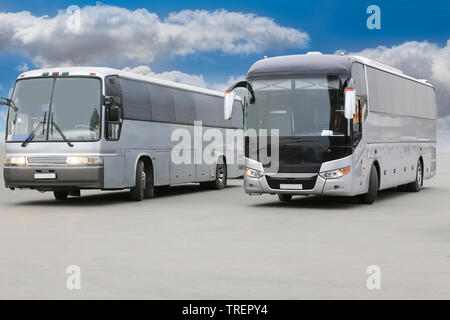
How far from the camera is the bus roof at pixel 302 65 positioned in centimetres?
1777

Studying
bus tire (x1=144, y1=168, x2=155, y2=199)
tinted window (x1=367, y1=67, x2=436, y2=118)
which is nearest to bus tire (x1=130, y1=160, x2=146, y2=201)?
bus tire (x1=144, y1=168, x2=155, y2=199)

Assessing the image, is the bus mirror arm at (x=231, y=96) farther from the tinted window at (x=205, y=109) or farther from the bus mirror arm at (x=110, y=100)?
the tinted window at (x=205, y=109)

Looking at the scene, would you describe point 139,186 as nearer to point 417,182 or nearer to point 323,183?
point 323,183

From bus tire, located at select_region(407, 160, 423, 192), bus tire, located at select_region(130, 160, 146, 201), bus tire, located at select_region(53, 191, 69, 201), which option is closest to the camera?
bus tire, located at select_region(130, 160, 146, 201)

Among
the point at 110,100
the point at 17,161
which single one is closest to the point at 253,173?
the point at 110,100

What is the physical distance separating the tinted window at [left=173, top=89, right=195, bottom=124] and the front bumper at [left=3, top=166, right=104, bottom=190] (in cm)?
554

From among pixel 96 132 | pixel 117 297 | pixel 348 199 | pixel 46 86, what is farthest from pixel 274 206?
pixel 117 297

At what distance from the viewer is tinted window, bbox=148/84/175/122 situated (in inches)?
856

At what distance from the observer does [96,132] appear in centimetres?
1859

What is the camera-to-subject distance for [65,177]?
60.3 ft

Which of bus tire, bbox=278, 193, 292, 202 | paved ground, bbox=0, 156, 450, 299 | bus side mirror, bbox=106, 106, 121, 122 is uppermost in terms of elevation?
bus side mirror, bbox=106, 106, 121, 122

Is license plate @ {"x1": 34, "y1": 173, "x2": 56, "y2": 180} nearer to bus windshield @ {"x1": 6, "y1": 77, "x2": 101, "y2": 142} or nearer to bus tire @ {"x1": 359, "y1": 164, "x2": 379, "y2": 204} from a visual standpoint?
bus windshield @ {"x1": 6, "y1": 77, "x2": 101, "y2": 142}

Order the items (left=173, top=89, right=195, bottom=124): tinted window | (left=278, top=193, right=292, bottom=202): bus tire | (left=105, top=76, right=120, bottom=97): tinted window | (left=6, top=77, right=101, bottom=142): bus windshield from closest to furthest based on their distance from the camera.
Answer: (left=6, top=77, right=101, bottom=142): bus windshield < (left=105, top=76, right=120, bottom=97): tinted window < (left=278, top=193, right=292, bottom=202): bus tire < (left=173, top=89, right=195, bottom=124): tinted window

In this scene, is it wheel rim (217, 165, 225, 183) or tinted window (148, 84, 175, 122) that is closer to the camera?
tinted window (148, 84, 175, 122)
